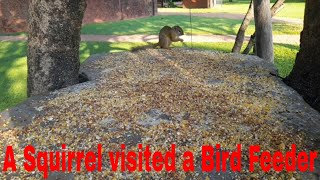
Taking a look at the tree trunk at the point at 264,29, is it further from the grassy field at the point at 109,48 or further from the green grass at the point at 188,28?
the green grass at the point at 188,28

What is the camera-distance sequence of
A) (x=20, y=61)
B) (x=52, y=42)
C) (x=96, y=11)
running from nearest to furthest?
(x=52, y=42)
(x=20, y=61)
(x=96, y=11)

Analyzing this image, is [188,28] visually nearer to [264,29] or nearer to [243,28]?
[243,28]

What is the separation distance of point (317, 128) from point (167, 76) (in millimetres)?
2174

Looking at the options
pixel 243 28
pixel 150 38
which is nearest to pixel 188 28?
pixel 150 38

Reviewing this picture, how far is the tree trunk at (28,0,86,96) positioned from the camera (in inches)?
169

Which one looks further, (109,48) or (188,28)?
(188,28)

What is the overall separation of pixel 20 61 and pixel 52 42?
6.00 meters

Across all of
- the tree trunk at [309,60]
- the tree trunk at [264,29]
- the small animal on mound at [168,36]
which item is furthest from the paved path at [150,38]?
the tree trunk at [309,60]

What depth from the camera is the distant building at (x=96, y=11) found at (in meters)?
15.5

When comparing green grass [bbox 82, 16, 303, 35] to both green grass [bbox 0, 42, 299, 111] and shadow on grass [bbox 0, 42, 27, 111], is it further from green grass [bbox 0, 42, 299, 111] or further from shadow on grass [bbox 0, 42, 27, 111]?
shadow on grass [bbox 0, 42, 27, 111]

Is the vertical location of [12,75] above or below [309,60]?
below

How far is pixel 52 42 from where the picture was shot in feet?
14.4

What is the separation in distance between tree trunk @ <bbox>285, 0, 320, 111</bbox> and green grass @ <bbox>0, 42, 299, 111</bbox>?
11.8 ft

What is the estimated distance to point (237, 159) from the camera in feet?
8.87
